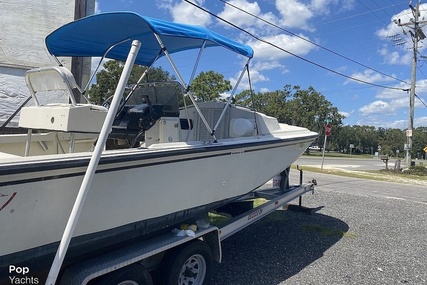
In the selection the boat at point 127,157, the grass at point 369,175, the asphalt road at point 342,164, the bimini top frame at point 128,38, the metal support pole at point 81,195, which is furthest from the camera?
the asphalt road at point 342,164

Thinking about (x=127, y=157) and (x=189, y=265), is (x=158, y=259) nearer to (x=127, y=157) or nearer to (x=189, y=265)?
(x=189, y=265)

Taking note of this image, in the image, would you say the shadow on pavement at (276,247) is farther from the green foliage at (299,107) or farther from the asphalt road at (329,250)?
the green foliage at (299,107)

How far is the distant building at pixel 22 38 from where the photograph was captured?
22.3ft

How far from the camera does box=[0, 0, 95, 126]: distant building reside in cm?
680

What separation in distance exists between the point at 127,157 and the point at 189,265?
137 cm

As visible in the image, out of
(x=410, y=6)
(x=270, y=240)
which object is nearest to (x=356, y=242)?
(x=270, y=240)

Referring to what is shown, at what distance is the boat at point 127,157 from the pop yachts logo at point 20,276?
0.24 ft

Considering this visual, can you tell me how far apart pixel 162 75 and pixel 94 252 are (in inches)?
87.3

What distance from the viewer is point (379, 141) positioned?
96688 mm

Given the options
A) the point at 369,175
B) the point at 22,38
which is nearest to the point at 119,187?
the point at 22,38

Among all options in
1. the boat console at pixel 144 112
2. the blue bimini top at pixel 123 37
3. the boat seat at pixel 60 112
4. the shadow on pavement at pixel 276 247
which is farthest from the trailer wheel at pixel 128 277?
the blue bimini top at pixel 123 37

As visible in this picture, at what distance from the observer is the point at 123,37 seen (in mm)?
4371

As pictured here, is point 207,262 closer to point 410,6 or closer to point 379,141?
point 410,6

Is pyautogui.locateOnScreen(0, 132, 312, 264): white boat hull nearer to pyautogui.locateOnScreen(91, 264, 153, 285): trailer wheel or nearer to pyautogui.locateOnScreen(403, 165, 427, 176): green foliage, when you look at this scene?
pyautogui.locateOnScreen(91, 264, 153, 285): trailer wheel
